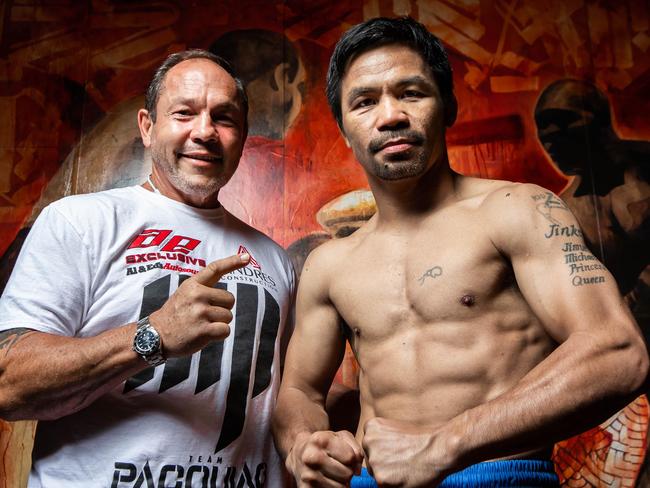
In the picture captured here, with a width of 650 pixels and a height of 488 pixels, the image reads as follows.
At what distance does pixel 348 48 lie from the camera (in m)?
1.64

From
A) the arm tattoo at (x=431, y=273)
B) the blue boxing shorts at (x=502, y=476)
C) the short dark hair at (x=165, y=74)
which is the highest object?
the short dark hair at (x=165, y=74)

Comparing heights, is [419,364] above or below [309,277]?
below

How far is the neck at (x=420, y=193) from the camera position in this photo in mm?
Answer: 1558

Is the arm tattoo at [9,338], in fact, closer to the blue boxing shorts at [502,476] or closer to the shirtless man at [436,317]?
the shirtless man at [436,317]

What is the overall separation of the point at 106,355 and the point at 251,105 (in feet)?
6.34

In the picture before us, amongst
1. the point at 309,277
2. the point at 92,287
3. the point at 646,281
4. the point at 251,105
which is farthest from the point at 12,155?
the point at 646,281

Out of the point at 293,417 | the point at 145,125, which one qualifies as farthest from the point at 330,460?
the point at 145,125

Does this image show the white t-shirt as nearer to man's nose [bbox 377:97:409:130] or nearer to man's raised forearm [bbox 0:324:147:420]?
man's raised forearm [bbox 0:324:147:420]

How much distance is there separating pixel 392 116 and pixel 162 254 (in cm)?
69

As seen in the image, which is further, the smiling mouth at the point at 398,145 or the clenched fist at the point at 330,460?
the smiling mouth at the point at 398,145

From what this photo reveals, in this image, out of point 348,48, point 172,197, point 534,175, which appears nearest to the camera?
point 348,48

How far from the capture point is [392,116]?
1466 mm

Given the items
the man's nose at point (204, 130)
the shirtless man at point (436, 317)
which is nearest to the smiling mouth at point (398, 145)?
the shirtless man at point (436, 317)

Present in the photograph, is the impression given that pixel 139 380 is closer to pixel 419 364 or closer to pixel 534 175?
pixel 419 364
